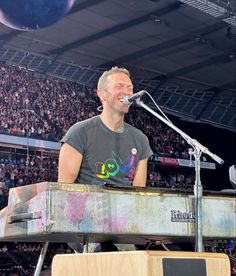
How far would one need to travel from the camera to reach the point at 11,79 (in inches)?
610

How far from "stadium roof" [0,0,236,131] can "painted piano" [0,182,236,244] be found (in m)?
11.9

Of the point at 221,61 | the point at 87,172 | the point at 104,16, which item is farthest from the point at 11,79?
the point at 87,172

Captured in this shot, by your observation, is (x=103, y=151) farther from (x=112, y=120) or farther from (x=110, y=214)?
(x=110, y=214)

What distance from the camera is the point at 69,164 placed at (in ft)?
9.84

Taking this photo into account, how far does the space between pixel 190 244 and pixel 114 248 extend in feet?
1.36

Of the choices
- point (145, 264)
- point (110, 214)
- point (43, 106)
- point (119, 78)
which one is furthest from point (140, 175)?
point (43, 106)

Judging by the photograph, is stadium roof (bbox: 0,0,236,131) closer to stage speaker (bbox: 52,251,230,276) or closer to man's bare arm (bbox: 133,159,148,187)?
man's bare arm (bbox: 133,159,148,187)

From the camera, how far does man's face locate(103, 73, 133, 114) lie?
10.3 feet

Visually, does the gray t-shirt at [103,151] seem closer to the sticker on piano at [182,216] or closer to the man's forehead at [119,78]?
the man's forehead at [119,78]

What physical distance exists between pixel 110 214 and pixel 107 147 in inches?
34.7

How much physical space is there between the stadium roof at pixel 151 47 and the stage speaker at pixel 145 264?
1269 cm

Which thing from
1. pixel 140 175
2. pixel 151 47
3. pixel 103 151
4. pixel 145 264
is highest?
pixel 151 47

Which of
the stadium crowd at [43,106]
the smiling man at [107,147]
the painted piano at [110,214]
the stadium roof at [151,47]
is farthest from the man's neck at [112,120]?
the stadium crowd at [43,106]

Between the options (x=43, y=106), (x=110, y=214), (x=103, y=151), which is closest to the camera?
(x=110, y=214)
